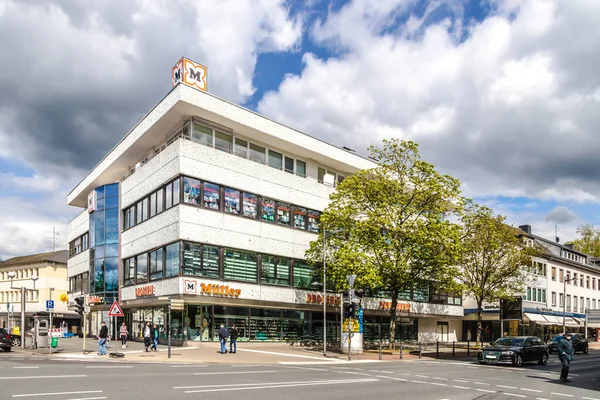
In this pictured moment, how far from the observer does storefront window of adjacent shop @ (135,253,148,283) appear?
37.5m

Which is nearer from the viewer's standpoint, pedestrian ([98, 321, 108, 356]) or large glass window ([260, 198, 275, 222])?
pedestrian ([98, 321, 108, 356])

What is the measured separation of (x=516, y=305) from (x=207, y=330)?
19.8m

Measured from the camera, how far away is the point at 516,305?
123ft

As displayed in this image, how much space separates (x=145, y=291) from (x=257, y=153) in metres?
11.5

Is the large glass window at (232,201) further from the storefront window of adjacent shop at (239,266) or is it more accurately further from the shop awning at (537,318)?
the shop awning at (537,318)

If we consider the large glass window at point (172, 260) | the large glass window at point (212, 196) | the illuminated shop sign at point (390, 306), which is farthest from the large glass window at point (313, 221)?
the large glass window at point (172, 260)

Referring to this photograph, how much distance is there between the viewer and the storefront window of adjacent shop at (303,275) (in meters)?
39.4

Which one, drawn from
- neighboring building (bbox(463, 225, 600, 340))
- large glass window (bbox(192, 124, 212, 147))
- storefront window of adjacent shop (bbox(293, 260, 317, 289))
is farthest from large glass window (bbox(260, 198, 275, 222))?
neighboring building (bbox(463, 225, 600, 340))

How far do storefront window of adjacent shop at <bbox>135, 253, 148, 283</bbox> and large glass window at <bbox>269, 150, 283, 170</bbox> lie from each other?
10.4m

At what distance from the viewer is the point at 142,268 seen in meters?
38.1

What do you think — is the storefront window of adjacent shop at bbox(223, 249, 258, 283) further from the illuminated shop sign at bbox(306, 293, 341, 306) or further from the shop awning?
the shop awning

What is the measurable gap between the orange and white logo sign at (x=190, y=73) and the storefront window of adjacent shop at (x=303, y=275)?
1342 centimetres

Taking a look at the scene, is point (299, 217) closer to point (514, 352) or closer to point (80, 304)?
point (80, 304)

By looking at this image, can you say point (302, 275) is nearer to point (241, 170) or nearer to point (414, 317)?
point (241, 170)
